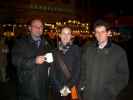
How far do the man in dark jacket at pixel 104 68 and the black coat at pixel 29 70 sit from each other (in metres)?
0.87

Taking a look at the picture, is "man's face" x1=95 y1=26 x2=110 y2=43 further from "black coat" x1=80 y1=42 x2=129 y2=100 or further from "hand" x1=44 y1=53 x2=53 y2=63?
"hand" x1=44 y1=53 x2=53 y2=63

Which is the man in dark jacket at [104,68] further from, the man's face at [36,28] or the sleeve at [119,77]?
the man's face at [36,28]

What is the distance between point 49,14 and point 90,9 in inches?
456

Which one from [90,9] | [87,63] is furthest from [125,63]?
[90,9]

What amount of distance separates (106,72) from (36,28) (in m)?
1.27

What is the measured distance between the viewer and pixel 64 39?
4.55 metres

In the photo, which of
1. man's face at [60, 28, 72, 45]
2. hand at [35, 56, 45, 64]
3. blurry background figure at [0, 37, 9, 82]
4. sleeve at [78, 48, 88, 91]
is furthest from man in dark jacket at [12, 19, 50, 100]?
blurry background figure at [0, 37, 9, 82]

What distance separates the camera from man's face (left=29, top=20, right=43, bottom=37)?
483 centimetres

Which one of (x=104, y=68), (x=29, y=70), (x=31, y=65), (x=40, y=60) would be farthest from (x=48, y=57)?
(x=104, y=68)

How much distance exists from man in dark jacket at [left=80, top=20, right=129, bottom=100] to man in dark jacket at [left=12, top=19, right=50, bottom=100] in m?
0.87

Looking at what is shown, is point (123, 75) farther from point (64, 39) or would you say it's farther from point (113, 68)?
point (64, 39)

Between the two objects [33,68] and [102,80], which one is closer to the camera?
[102,80]

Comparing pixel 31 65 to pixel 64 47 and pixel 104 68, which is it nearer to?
pixel 64 47

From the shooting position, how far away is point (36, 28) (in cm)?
484
